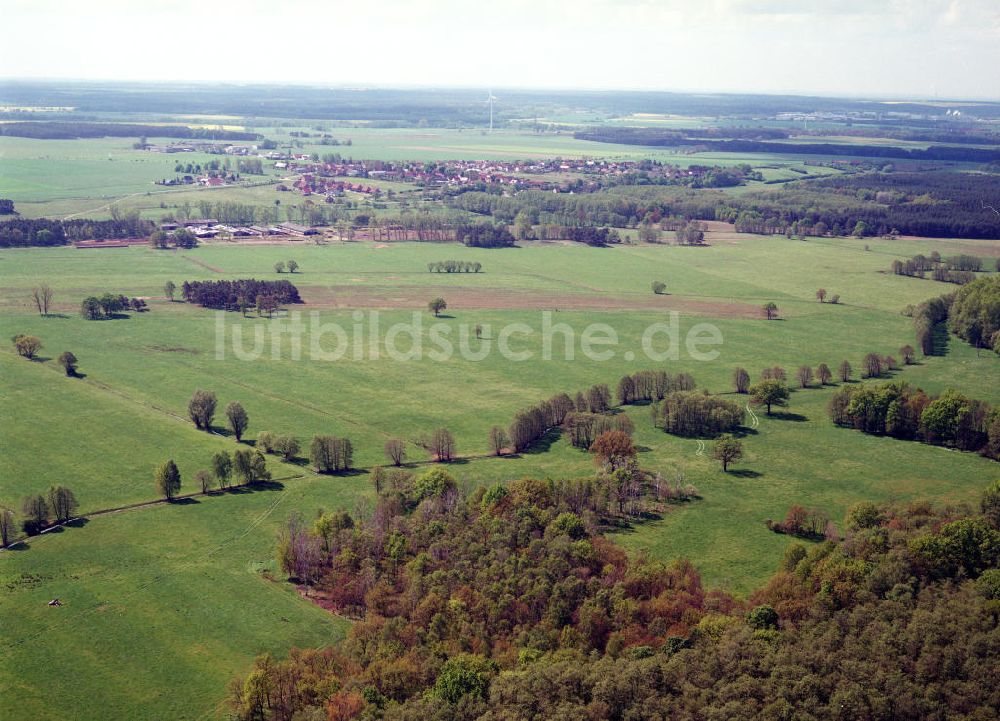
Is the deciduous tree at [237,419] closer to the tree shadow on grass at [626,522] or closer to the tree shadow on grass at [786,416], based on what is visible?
the tree shadow on grass at [626,522]

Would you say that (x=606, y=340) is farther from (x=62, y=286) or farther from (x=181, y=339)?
(x=62, y=286)

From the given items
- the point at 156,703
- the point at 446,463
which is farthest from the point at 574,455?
the point at 156,703

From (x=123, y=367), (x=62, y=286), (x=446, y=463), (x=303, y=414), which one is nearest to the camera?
→ (x=446, y=463)

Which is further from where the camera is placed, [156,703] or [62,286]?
[62,286]

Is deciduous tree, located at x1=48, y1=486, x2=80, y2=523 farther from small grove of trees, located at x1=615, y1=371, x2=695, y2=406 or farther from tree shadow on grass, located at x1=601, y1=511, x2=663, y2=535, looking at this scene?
small grove of trees, located at x1=615, y1=371, x2=695, y2=406

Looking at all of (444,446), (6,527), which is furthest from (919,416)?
(6,527)

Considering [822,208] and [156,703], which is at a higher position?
[822,208]

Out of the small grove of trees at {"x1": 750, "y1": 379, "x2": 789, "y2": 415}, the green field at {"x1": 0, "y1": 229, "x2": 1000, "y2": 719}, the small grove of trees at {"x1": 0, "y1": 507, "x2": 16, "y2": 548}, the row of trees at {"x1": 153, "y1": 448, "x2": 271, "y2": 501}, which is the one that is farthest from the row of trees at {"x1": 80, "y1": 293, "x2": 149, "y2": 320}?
the small grove of trees at {"x1": 750, "y1": 379, "x2": 789, "y2": 415}
